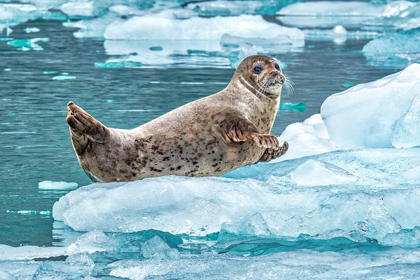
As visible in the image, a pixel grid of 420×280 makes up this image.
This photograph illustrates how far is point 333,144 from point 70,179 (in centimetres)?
190

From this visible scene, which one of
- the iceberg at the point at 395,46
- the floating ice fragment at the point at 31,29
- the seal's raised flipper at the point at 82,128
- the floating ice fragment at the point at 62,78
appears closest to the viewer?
the seal's raised flipper at the point at 82,128

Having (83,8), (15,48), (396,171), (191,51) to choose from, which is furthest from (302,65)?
(83,8)

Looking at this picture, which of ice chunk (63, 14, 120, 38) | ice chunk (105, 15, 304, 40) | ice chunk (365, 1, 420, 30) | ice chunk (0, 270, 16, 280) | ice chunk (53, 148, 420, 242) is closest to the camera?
ice chunk (0, 270, 16, 280)

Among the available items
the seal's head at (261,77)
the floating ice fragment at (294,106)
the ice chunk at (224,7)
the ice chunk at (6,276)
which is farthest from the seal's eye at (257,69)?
the ice chunk at (224,7)

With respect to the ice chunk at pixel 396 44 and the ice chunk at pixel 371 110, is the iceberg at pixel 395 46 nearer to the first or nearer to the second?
the ice chunk at pixel 396 44

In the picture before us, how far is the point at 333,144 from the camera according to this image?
5.59 meters

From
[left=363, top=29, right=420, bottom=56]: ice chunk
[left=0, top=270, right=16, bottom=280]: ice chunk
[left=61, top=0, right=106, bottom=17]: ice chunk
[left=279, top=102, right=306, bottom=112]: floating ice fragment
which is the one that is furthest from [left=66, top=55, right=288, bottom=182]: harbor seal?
[left=61, top=0, right=106, bottom=17]: ice chunk

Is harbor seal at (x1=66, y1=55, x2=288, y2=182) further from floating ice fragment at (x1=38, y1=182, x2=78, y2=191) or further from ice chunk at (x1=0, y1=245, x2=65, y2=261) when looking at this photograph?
ice chunk at (x1=0, y1=245, x2=65, y2=261)

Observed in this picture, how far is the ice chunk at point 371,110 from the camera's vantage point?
535 centimetres

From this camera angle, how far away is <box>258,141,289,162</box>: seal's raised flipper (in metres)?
4.69

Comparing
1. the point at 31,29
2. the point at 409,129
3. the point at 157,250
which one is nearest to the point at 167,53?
the point at 31,29

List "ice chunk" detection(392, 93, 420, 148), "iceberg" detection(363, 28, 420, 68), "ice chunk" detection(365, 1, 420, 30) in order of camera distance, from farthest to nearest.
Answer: "ice chunk" detection(365, 1, 420, 30) → "iceberg" detection(363, 28, 420, 68) → "ice chunk" detection(392, 93, 420, 148)

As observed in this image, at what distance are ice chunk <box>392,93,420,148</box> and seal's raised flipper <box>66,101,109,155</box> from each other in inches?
75.1

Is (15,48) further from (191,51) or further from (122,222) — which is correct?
(122,222)
